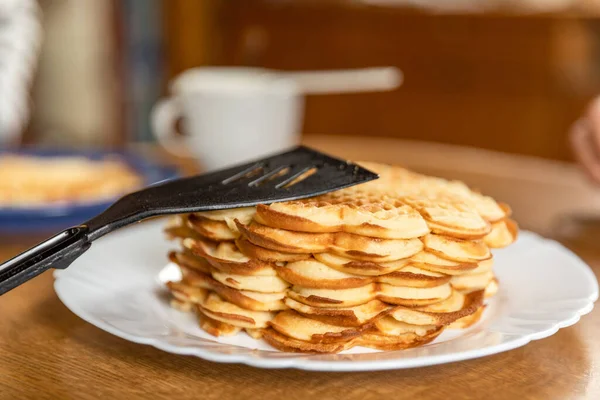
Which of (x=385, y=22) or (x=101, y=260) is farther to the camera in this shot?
(x=385, y=22)

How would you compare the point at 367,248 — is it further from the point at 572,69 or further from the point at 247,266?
the point at 572,69

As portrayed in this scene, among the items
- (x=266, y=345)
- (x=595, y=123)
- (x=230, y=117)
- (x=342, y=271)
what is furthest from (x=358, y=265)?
(x=230, y=117)

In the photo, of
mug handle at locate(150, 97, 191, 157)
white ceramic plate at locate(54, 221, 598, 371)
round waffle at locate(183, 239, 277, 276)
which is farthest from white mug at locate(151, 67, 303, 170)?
round waffle at locate(183, 239, 277, 276)

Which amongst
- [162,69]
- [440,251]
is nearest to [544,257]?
[440,251]

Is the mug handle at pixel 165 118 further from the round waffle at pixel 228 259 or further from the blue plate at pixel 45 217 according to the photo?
the round waffle at pixel 228 259

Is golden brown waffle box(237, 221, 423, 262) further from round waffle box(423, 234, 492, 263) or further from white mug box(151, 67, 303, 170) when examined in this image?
white mug box(151, 67, 303, 170)

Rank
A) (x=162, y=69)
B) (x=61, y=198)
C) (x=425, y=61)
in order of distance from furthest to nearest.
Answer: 1. (x=162, y=69)
2. (x=425, y=61)
3. (x=61, y=198)

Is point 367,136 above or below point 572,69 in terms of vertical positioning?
below
